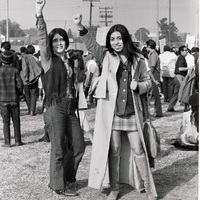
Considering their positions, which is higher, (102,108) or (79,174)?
(102,108)

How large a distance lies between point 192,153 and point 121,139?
2.68m

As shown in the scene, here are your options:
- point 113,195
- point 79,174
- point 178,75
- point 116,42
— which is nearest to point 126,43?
point 116,42

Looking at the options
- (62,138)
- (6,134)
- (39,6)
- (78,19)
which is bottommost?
(6,134)

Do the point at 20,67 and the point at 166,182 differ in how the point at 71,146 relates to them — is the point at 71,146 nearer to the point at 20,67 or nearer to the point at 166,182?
the point at 166,182

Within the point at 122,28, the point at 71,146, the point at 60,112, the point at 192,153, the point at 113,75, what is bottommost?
the point at 192,153

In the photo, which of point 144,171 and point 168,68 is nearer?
point 144,171

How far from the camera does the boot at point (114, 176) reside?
16.9 feet

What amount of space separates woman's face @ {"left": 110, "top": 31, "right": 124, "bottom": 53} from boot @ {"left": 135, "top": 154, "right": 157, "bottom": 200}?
1.14 meters

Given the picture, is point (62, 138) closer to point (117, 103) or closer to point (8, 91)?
point (117, 103)

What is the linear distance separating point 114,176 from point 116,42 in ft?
4.67

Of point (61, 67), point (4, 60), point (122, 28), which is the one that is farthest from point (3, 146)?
point (122, 28)

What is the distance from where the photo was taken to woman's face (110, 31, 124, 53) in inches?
194

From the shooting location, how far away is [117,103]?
499 cm

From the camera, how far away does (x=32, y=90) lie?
1262cm
